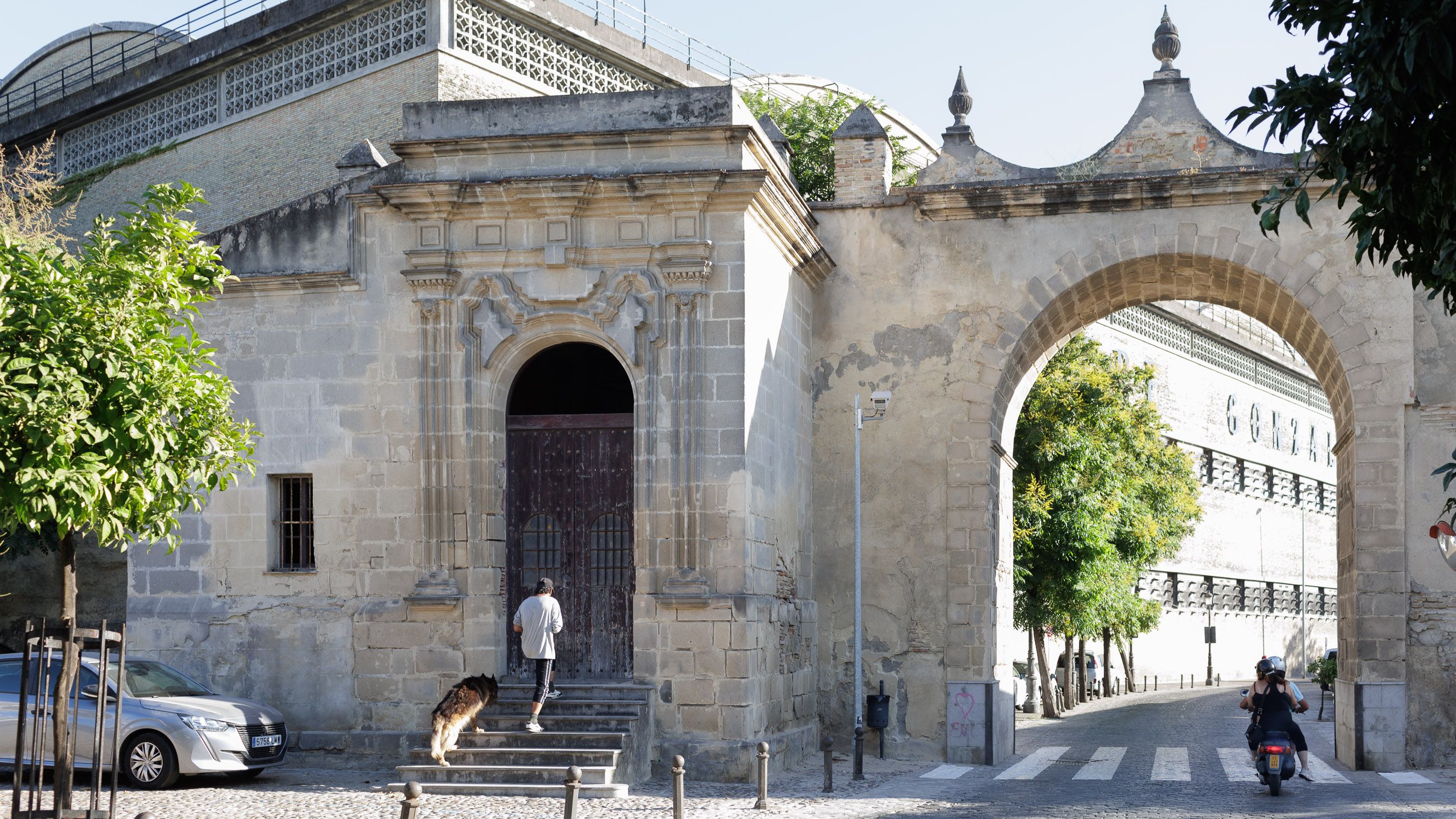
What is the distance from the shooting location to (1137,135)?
19.6m

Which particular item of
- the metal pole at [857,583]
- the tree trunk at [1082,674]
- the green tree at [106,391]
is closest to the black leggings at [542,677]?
the metal pole at [857,583]

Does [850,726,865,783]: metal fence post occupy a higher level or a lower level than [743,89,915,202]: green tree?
lower

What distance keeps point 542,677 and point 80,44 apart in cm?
2647

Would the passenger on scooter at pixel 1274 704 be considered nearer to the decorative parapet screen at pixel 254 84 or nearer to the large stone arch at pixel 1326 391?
the large stone arch at pixel 1326 391

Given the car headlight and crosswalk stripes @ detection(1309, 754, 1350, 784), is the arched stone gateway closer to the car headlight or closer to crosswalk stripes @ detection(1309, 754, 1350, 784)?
crosswalk stripes @ detection(1309, 754, 1350, 784)

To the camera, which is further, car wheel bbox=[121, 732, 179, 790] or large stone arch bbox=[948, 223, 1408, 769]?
large stone arch bbox=[948, 223, 1408, 769]

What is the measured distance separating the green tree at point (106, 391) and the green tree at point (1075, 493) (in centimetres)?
1957

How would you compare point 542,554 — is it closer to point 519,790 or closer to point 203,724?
point 519,790

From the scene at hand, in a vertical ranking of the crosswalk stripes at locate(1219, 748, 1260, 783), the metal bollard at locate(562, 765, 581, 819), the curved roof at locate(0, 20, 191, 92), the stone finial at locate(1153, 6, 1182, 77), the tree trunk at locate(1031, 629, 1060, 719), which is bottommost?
the tree trunk at locate(1031, 629, 1060, 719)

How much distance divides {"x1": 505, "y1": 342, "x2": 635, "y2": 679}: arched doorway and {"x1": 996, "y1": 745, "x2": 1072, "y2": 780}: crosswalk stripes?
4.50 metres

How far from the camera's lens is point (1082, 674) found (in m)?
39.3

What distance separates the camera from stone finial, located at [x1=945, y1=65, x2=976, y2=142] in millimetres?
20047


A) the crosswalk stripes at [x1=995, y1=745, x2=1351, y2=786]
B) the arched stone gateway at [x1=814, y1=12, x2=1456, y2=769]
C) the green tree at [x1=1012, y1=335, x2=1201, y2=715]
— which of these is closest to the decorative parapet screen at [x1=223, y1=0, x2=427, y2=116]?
the arched stone gateway at [x1=814, y1=12, x2=1456, y2=769]

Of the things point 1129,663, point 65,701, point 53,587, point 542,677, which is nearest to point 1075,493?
point 542,677
